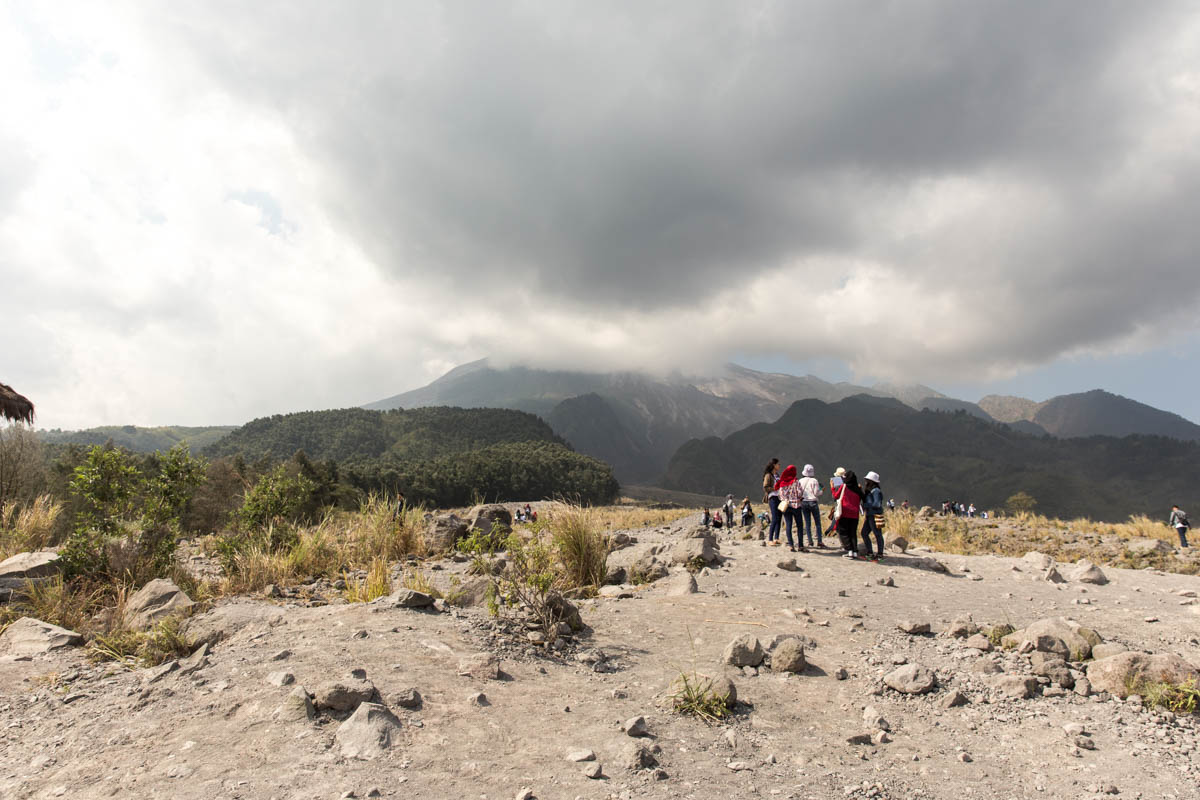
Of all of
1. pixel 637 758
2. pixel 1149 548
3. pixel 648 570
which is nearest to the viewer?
pixel 637 758

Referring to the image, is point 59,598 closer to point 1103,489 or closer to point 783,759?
point 783,759

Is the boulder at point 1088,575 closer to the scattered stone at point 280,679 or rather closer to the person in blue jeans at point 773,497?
the person in blue jeans at point 773,497

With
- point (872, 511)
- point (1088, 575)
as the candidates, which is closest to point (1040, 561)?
point (1088, 575)

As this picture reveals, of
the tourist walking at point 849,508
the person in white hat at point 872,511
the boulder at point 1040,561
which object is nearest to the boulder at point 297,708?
the tourist walking at point 849,508

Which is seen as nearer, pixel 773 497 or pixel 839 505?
pixel 839 505

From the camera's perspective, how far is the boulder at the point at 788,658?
18.0 feet

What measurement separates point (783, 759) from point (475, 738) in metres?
Result: 2.20

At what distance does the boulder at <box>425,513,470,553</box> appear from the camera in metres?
11.5

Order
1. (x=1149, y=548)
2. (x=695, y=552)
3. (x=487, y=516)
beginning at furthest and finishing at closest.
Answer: (x=1149, y=548) < (x=487, y=516) < (x=695, y=552)

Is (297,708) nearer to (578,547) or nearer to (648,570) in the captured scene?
(578,547)

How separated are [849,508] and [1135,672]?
758cm

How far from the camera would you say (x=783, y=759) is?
12.7 ft

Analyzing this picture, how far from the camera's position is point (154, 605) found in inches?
241

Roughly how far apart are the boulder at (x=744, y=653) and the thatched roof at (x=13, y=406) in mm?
20416
